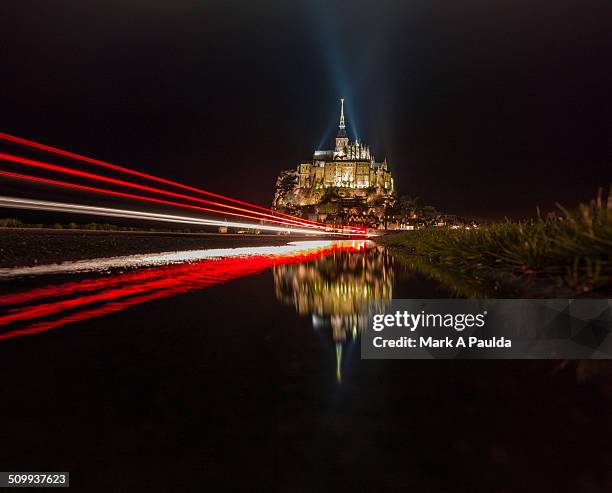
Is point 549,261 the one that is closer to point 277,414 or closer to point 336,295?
point 336,295

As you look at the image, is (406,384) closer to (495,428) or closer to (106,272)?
(495,428)

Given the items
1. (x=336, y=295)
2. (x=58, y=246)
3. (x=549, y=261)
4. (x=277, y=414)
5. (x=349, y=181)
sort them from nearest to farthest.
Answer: (x=277, y=414) < (x=549, y=261) < (x=336, y=295) < (x=58, y=246) < (x=349, y=181)

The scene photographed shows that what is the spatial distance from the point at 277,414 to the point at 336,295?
6.66 metres

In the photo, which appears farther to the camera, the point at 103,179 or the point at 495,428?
the point at 103,179

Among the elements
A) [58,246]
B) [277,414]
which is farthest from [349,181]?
[277,414]

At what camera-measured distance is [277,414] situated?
3.53m

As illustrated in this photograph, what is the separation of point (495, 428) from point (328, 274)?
11.7 meters

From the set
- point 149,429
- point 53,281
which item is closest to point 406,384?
point 149,429

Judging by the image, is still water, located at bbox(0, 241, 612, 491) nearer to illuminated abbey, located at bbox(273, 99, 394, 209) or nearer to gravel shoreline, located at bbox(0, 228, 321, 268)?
gravel shoreline, located at bbox(0, 228, 321, 268)

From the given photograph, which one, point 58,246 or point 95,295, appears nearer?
point 95,295

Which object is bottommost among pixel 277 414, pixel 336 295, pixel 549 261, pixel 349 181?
pixel 336 295

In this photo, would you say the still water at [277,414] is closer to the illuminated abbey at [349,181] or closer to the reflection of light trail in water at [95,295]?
the reflection of light trail in water at [95,295]

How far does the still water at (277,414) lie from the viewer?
2705 millimetres

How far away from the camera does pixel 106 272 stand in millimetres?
13742
